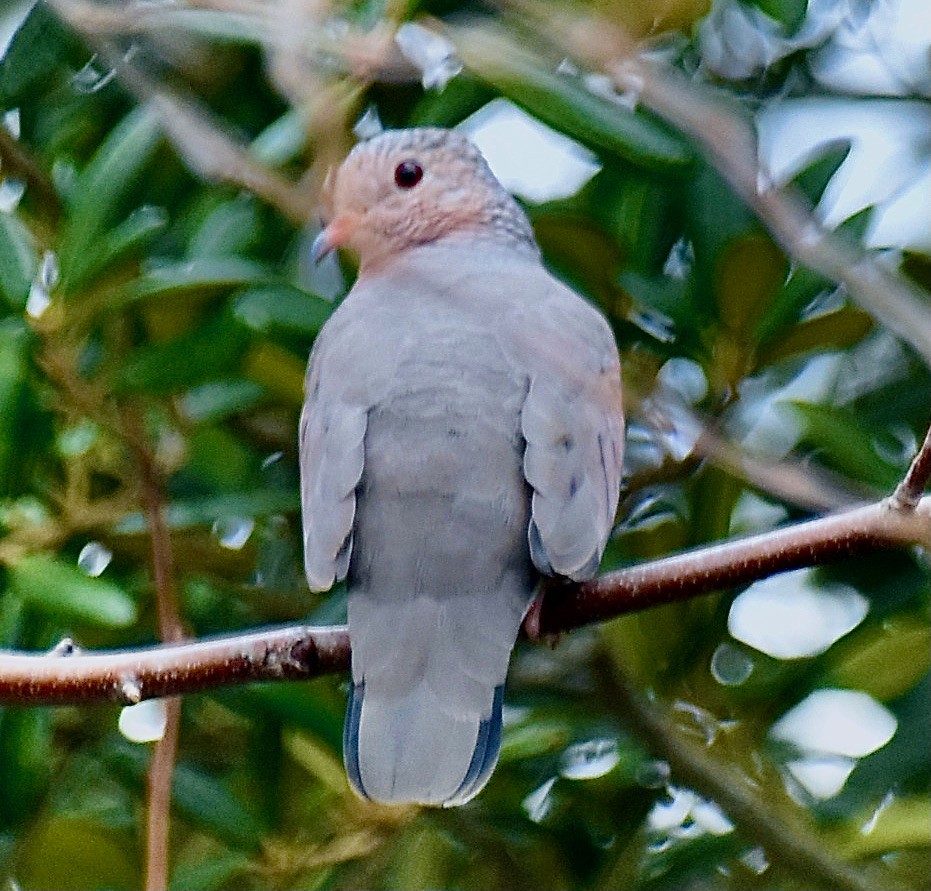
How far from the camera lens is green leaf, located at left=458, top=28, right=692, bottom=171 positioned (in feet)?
9.74

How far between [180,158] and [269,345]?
41cm

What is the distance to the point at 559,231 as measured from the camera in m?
3.33

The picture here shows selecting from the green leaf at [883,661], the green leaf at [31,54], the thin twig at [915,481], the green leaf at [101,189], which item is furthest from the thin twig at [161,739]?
the green leaf at [883,661]

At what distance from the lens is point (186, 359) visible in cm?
304

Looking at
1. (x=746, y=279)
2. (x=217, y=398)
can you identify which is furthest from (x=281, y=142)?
(x=746, y=279)

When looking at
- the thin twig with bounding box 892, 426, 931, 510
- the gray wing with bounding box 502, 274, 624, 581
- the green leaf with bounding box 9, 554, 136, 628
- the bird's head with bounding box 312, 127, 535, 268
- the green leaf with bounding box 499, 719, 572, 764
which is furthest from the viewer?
the bird's head with bounding box 312, 127, 535, 268

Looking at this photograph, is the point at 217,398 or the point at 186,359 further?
the point at 217,398

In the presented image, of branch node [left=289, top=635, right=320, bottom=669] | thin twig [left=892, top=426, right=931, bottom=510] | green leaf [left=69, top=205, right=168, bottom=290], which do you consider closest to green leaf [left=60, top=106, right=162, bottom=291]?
green leaf [left=69, top=205, right=168, bottom=290]

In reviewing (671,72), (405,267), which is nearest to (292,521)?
(405,267)

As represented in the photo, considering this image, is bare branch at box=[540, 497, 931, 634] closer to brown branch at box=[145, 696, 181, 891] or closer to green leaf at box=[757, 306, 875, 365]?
brown branch at box=[145, 696, 181, 891]

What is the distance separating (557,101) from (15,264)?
90cm

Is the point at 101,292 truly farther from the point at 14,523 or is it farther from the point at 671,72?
the point at 671,72

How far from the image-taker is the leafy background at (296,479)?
9.95 feet

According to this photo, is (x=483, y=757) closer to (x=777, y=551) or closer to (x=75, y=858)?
(x=777, y=551)
